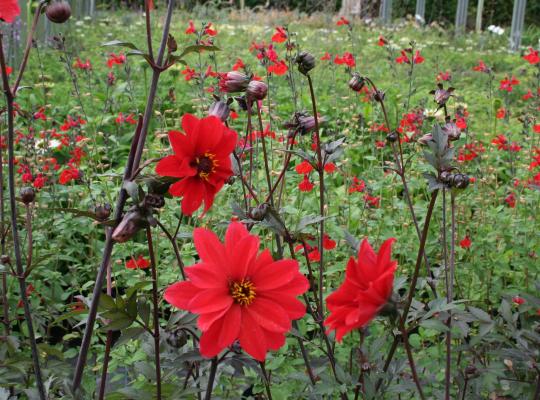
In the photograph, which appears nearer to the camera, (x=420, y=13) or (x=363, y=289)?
(x=363, y=289)

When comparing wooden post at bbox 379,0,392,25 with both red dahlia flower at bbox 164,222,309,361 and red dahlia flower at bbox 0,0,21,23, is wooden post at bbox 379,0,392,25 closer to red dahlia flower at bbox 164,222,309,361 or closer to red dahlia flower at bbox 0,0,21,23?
red dahlia flower at bbox 0,0,21,23

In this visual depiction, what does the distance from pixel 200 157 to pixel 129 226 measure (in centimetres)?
14

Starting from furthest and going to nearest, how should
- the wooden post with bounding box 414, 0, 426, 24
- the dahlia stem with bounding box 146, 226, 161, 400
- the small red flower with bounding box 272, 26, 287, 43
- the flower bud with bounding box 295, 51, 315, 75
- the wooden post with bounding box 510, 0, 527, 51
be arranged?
the wooden post with bounding box 414, 0, 426, 24, the wooden post with bounding box 510, 0, 527, 51, the small red flower with bounding box 272, 26, 287, 43, the flower bud with bounding box 295, 51, 315, 75, the dahlia stem with bounding box 146, 226, 161, 400

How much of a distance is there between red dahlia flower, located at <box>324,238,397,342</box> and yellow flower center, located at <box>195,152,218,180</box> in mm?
235

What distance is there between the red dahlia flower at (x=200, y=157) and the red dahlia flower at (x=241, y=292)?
86 millimetres

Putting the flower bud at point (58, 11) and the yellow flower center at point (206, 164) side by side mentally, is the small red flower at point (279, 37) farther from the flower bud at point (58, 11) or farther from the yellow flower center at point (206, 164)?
the yellow flower center at point (206, 164)

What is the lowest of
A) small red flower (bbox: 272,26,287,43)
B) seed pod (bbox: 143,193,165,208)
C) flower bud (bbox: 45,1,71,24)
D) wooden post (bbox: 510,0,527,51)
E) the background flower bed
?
the background flower bed

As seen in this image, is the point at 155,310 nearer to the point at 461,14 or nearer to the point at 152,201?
the point at 152,201

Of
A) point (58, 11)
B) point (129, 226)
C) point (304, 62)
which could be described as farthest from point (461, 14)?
point (129, 226)

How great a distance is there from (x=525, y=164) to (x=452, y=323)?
2285mm

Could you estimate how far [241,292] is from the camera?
0.91 metres

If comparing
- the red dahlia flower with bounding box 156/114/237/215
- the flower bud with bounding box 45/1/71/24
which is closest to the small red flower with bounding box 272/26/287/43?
the flower bud with bounding box 45/1/71/24

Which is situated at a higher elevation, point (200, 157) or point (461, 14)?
point (200, 157)

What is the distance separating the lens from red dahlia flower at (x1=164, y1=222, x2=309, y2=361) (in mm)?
878
